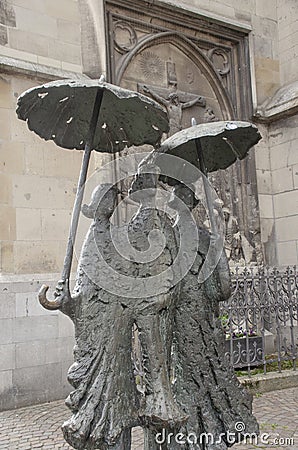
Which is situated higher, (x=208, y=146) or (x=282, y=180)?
(x=282, y=180)

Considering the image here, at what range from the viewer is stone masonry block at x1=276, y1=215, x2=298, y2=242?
9.05 m

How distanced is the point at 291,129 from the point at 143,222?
258 inches

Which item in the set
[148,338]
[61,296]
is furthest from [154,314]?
[61,296]

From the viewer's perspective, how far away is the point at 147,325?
3201 mm

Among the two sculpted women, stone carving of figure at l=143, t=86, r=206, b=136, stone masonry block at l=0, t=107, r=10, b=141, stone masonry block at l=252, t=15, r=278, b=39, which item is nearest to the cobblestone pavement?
the two sculpted women

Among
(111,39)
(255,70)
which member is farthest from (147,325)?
(255,70)

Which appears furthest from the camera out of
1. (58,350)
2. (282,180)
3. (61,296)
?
(282,180)

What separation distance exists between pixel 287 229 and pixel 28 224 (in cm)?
465

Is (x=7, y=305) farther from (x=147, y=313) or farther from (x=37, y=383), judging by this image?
(x=147, y=313)

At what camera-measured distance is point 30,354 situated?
6.46 m

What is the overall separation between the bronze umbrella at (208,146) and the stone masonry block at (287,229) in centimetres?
526

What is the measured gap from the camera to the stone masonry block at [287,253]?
29.6ft

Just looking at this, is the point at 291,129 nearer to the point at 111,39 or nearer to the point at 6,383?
the point at 111,39

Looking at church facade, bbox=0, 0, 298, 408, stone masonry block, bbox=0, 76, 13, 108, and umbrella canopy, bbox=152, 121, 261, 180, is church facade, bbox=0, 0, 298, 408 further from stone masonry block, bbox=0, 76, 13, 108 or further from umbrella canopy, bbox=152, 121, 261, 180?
umbrella canopy, bbox=152, 121, 261, 180
